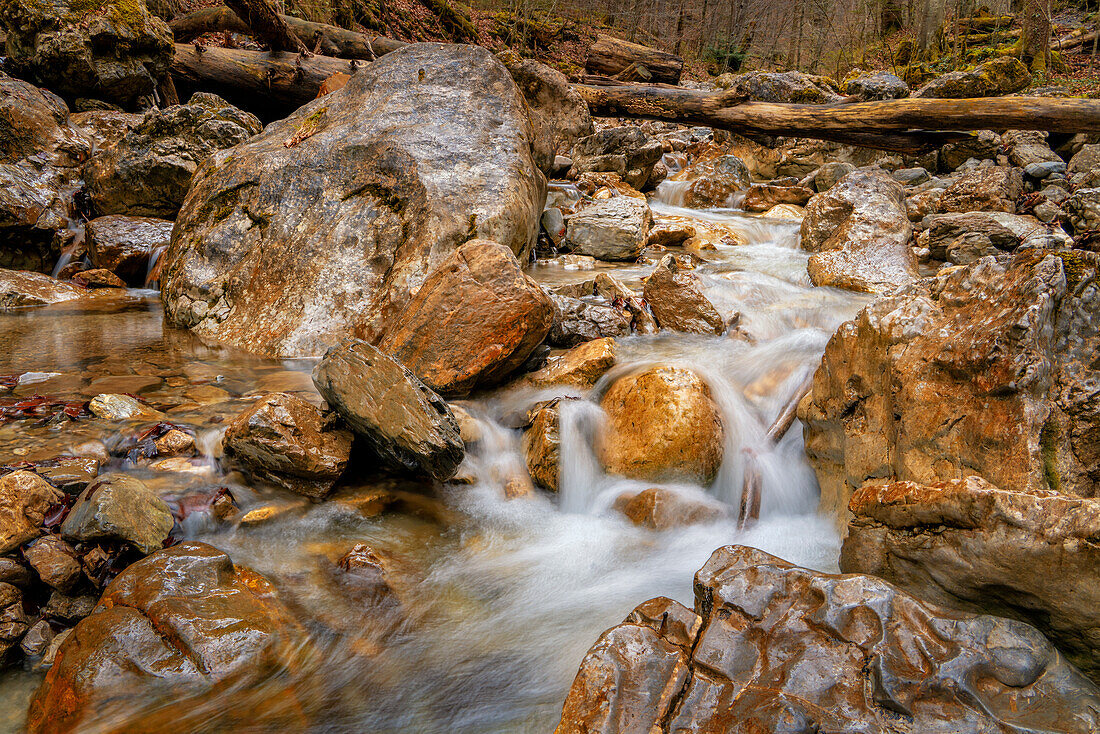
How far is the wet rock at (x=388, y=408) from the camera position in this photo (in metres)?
3.24

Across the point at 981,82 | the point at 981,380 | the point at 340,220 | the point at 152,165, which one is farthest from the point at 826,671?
the point at 981,82

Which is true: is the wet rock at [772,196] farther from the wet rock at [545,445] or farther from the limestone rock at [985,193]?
the wet rock at [545,445]

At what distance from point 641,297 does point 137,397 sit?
4382 mm

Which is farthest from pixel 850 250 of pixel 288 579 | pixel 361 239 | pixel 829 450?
pixel 288 579

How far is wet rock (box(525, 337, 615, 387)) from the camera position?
430cm

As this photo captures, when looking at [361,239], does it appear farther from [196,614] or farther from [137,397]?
[196,614]

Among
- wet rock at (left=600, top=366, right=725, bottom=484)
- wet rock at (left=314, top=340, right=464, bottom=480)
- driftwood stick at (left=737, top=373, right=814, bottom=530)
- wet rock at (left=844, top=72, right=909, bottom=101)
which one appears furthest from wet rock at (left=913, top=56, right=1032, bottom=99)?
wet rock at (left=314, top=340, right=464, bottom=480)

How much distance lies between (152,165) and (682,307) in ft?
23.0

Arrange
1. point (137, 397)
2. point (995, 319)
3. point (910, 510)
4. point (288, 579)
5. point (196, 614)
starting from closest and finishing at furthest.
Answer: point (910, 510) → point (196, 614) → point (995, 319) → point (288, 579) → point (137, 397)

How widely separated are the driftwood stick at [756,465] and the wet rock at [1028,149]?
9.27 m

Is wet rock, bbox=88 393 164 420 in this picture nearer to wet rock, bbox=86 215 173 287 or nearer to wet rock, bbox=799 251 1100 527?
wet rock, bbox=86 215 173 287

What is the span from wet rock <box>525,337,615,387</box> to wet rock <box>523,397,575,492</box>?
363mm

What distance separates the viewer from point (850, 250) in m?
6.96

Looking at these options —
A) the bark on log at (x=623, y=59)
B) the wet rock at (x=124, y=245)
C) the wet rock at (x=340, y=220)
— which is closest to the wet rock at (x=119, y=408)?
the wet rock at (x=340, y=220)
